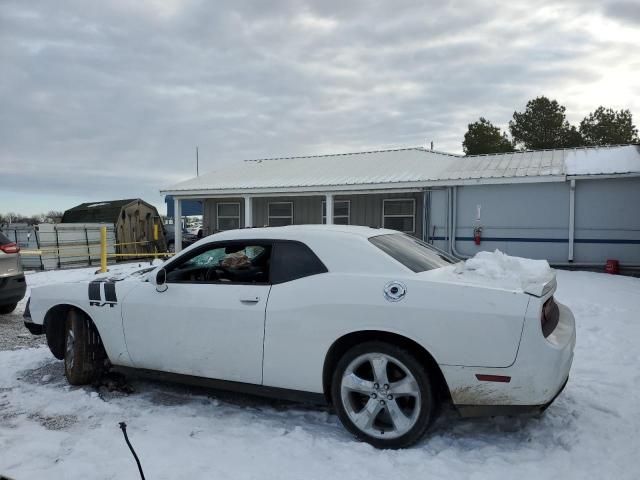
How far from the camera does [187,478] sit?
302 cm

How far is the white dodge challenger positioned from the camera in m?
3.15

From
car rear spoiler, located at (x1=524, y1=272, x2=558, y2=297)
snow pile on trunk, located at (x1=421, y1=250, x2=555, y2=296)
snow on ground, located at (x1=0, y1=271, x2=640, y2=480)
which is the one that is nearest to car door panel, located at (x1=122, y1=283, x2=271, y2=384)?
snow on ground, located at (x1=0, y1=271, x2=640, y2=480)

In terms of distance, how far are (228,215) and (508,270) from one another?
52.3ft

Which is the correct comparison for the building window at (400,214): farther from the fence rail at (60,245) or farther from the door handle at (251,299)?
the door handle at (251,299)

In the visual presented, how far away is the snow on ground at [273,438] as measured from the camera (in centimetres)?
310

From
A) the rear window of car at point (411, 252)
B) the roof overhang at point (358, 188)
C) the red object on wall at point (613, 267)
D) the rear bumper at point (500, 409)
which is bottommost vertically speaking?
the red object on wall at point (613, 267)

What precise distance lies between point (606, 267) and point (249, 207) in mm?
10308

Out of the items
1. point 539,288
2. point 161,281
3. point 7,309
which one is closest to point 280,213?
point 7,309

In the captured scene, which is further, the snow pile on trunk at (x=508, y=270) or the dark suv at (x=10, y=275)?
the dark suv at (x=10, y=275)

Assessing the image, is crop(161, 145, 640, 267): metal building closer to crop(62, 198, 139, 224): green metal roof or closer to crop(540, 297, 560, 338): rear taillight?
crop(62, 198, 139, 224): green metal roof

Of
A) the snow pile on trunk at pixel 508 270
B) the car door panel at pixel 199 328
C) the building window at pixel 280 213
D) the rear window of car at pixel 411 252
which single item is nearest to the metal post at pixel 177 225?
the building window at pixel 280 213

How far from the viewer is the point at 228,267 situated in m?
4.55

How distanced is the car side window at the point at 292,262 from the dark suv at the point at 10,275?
18.6ft

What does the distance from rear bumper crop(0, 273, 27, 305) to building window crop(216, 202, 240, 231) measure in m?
10.9
